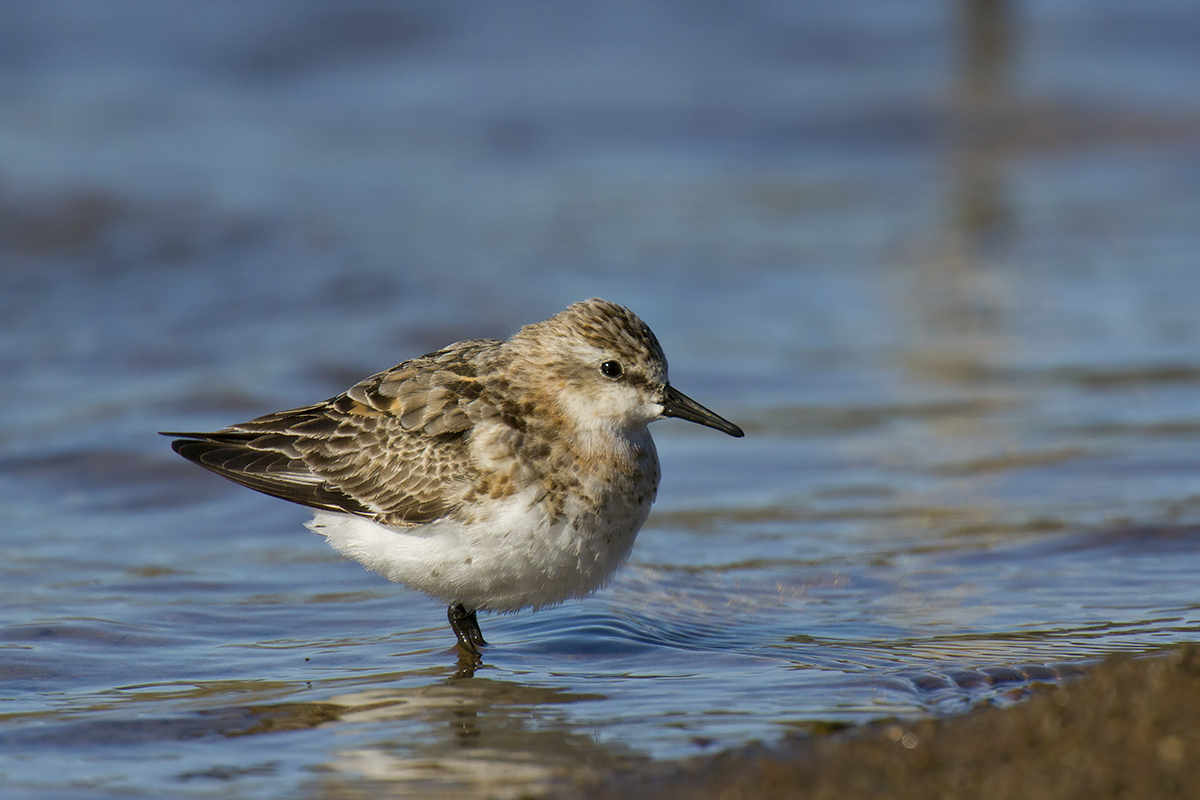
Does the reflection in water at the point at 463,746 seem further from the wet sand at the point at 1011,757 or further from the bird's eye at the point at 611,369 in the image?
the bird's eye at the point at 611,369

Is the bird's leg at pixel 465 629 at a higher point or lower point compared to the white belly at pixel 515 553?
lower

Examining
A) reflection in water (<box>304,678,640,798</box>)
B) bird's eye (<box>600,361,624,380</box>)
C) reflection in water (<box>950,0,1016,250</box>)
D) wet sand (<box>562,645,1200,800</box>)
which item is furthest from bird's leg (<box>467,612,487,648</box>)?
reflection in water (<box>950,0,1016,250</box>)

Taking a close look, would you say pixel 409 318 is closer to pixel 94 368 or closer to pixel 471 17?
pixel 94 368

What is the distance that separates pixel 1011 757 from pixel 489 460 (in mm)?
2336

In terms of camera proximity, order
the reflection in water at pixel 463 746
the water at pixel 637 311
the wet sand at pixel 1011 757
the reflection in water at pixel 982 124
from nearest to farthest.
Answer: the wet sand at pixel 1011 757 < the reflection in water at pixel 463 746 < the water at pixel 637 311 < the reflection in water at pixel 982 124

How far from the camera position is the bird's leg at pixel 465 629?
584cm

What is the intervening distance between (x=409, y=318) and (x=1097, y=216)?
7054 mm

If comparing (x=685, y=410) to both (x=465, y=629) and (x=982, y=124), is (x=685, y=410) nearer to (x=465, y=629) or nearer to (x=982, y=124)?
(x=465, y=629)

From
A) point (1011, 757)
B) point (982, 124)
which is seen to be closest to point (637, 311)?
point (1011, 757)

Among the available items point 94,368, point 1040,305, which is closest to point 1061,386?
point 1040,305

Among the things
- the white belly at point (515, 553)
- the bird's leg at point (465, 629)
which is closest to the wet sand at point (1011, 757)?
the white belly at point (515, 553)

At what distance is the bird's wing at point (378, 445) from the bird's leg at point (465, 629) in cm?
44

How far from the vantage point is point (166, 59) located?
68.7ft

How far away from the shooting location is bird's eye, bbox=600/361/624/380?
5.85m
